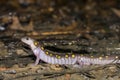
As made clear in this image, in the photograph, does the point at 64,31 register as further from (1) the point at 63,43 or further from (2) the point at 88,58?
(2) the point at 88,58

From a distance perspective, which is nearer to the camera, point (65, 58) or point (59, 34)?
point (65, 58)

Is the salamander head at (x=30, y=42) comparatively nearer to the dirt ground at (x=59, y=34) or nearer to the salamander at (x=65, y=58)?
the salamander at (x=65, y=58)

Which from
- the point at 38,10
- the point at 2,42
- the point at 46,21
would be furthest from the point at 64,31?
the point at 38,10

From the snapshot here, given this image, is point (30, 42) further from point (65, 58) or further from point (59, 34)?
point (59, 34)

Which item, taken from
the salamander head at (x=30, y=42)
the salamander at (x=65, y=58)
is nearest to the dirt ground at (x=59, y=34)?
the salamander at (x=65, y=58)

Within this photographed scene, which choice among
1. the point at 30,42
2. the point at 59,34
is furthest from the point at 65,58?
the point at 59,34

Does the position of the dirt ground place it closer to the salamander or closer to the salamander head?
the salamander
